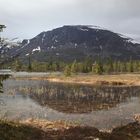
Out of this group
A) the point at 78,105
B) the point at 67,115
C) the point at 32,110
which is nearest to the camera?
the point at 67,115

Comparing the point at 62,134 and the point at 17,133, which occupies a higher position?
the point at 17,133

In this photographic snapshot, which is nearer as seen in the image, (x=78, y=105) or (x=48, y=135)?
(x=48, y=135)

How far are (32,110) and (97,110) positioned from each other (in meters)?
9.42

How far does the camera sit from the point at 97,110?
51.2 meters

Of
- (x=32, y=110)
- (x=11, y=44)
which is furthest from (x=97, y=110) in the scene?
(x=11, y=44)

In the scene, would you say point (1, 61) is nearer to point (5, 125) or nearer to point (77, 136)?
point (5, 125)

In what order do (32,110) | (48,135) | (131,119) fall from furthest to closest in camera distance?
1. (32,110)
2. (131,119)
3. (48,135)

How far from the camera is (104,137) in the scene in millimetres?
26766

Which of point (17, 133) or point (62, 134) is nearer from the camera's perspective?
point (17, 133)

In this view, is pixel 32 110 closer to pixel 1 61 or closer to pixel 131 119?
pixel 131 119

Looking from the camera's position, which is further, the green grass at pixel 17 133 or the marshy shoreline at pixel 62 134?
the marshy shoreline at pixel 62 134

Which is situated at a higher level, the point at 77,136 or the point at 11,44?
the point at 11,44

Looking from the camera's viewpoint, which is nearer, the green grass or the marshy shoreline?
the green grass

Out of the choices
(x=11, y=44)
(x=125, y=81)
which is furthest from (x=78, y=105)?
(x=125, y=81)
